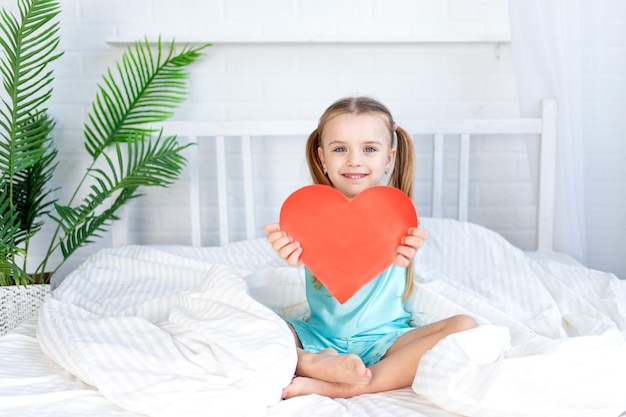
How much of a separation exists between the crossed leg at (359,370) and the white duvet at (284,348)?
3 centimetres

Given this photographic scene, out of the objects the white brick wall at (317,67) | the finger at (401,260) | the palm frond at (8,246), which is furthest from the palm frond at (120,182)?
the finger at (401,260)

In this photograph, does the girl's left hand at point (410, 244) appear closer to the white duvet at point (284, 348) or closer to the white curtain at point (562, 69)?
the white duvet at point (284, 348)

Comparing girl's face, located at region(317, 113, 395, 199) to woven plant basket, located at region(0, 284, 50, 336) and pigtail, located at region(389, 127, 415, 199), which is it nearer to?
pigtail, located at region(389, 127, 415, 199)

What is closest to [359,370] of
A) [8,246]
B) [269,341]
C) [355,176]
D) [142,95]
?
[269,341]

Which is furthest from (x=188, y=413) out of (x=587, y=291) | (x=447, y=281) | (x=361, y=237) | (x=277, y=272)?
(x=587, y=291)

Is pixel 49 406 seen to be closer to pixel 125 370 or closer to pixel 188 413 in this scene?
pixel 125 370

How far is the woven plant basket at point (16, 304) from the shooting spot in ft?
6.14

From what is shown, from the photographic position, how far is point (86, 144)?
2014 millimetres

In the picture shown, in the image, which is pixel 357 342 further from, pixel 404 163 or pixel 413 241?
pixel 404 163

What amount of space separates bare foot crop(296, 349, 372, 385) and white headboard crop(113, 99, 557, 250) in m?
0.97

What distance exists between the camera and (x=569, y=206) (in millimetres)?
1884

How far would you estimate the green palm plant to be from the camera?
1.83 meters

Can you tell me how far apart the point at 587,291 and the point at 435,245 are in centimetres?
43

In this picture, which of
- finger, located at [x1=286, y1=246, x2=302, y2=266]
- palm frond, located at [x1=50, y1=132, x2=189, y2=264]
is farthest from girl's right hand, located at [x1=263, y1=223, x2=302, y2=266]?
palm frond, located at [x1=50, y1=132, x2=189, y2=264]
